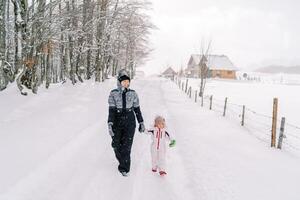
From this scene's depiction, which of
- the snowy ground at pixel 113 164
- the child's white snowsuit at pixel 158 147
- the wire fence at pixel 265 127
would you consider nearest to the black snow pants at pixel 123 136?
the snowy ground at pixel 113 164

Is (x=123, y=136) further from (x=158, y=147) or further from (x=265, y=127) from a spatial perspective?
(x=265, y=127)

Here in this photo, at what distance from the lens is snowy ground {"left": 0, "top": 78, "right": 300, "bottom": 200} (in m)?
6.02

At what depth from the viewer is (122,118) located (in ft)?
22.5

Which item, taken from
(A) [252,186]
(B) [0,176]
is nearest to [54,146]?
(B) [0,176]

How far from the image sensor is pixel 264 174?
25.3 feet

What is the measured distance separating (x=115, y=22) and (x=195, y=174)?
879 inches

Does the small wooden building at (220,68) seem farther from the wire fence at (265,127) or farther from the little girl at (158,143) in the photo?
the little girl at (158,143)

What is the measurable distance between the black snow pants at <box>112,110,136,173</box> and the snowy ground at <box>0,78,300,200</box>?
274 mm

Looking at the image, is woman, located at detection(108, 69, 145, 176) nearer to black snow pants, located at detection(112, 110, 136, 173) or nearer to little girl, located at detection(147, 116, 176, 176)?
black snow pants, located at detection(112, 110, 136, 173)

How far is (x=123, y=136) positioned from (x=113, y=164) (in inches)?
36.9

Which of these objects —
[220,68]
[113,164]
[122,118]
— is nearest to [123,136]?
[122,118]

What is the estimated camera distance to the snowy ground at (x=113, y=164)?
602 centimetres

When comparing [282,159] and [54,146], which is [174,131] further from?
[54,146]

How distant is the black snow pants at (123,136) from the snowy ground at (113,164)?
274 millimetres
